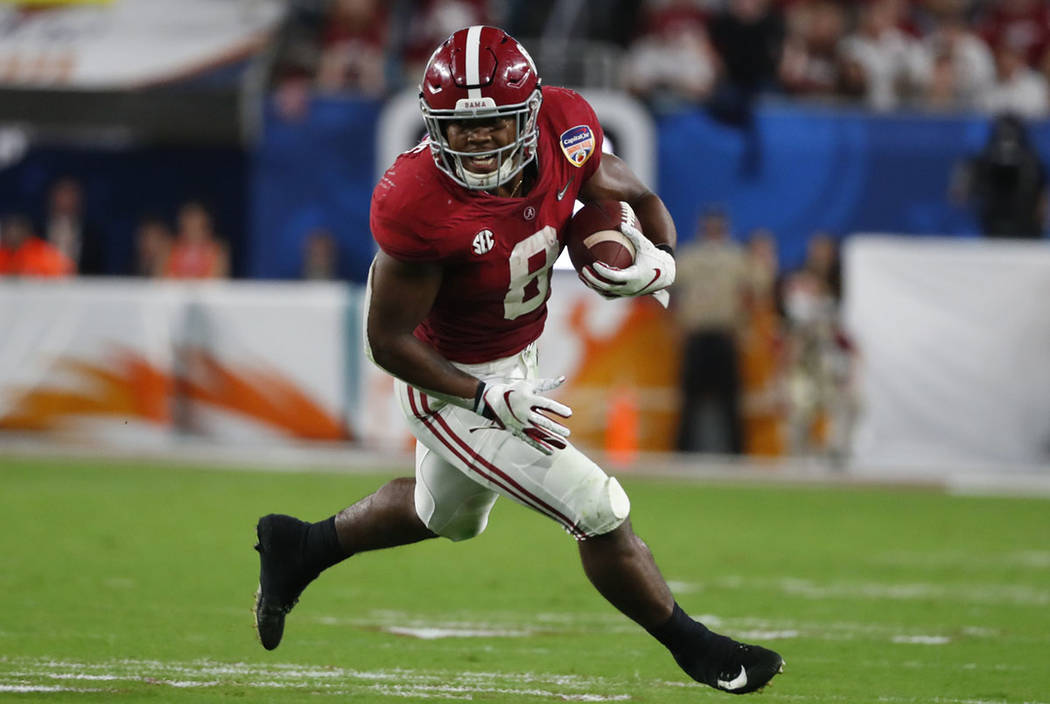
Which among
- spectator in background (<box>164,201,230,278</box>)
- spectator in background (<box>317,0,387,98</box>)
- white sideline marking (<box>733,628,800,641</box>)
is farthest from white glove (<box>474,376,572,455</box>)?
spectator in background (<box>317,0,387,98</box>)

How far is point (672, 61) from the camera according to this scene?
44.6ft

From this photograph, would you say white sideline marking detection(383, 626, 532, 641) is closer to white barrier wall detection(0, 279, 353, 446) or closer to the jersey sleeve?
the jersey sleeve

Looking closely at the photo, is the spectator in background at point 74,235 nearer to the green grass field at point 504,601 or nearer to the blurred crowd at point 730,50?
the blurred crowd at point 730,50

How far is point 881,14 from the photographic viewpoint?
1395 centimetres

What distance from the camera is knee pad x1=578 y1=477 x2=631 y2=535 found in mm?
4316

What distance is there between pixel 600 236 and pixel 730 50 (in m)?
9.72

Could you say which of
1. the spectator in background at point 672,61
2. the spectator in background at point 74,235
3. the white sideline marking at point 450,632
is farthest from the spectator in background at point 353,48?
the white sideline marking at point 450,632

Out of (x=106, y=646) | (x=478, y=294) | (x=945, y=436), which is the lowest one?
(x=945, y=436)

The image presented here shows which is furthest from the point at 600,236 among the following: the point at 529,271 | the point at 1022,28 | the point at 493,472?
the point at 1022,28

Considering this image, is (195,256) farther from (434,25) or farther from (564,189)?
(564,189)

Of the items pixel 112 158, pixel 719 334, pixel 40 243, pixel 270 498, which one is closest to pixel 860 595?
pixel 270 498

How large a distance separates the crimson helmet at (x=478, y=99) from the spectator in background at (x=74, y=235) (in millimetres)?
10190

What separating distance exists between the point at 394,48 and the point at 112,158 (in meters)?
3.16

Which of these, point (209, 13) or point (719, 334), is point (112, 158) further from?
point (719, 334)
